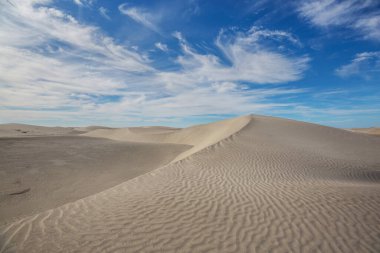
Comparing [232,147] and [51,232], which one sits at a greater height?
[232,147]

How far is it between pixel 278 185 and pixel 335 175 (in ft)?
14.9

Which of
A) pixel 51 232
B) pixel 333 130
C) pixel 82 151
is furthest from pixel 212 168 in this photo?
pixel 333 130

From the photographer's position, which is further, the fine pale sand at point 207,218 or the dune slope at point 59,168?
the dune slope at point 59,168

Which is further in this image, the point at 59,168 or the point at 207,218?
the point at 59,168

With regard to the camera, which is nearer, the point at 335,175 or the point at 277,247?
the point at 277,247

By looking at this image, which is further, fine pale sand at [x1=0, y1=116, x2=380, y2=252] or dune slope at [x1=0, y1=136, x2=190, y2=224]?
dune slope at [x1=0, y1=136, x2=190, y2=224]

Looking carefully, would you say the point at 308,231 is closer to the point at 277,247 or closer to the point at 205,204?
the point at 277,247

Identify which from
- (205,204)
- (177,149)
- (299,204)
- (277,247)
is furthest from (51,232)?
(177,149)

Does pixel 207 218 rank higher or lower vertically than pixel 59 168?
higher

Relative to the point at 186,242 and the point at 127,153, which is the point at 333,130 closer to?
the point at 127,153

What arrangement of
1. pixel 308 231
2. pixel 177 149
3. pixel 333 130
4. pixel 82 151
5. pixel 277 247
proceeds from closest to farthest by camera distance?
pixel 277 247, pixel 308 231, pixel 82 151, pixel 177 149, pixel 333 130

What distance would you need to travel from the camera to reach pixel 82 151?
16906 mm

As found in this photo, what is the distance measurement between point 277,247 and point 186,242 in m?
1.77

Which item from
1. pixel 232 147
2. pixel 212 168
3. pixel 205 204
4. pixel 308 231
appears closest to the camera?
pixel 308 231
